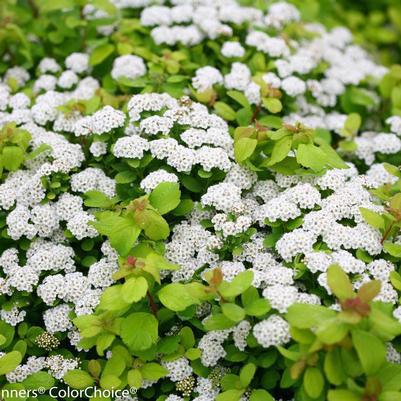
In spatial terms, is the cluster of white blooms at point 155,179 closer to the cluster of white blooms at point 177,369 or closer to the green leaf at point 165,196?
the green leaf at point 165,196

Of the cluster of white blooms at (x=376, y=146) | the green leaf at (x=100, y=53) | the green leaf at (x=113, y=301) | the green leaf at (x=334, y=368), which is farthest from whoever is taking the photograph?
the green leaf at (x=100, y=53)

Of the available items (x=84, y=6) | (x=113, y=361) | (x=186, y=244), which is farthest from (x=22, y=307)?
(x=84, y=6)

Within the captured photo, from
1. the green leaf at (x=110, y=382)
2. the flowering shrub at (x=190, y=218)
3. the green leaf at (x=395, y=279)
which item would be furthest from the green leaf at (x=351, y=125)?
the green leaf at (x=110, y=382)

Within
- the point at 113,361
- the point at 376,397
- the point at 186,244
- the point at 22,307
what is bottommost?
the point at 22,307

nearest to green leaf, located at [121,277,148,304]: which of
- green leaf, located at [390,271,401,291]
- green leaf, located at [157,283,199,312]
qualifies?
green leaf, located at [157,283,199,312]

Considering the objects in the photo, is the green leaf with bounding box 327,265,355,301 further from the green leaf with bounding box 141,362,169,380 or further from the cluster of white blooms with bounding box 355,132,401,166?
the cluster of white blooms with bounding box 355,132,401,166

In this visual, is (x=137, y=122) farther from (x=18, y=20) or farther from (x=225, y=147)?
(x=18, y=20)
